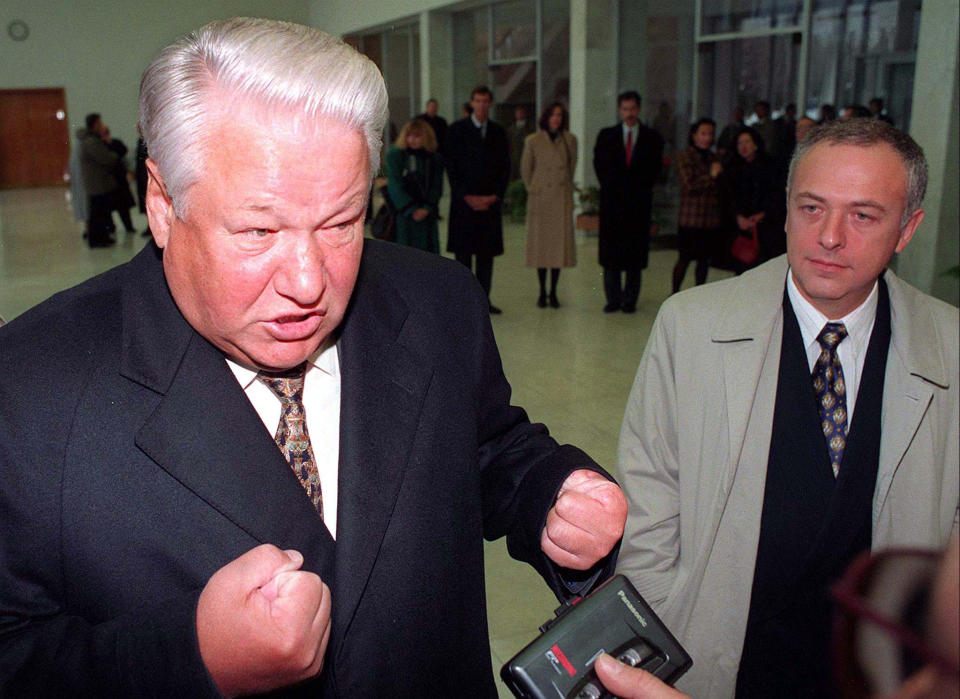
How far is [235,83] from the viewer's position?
2.63ft

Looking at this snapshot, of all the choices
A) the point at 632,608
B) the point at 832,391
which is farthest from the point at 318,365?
the point at 832,391

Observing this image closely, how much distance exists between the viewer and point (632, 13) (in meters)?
10.5

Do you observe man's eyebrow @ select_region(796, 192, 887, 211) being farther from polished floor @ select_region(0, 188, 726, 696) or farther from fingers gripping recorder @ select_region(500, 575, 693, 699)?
polished floor @ select_region(0, 188, 726, 696)

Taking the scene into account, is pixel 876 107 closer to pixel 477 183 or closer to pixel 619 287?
pixel 619 287

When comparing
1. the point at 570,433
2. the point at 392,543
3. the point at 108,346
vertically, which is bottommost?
the point at 570,433

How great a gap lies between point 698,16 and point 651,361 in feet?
30.9

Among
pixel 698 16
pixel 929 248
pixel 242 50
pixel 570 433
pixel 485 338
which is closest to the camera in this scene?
pixel 242 50

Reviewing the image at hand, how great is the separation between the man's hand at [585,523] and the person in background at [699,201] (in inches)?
226

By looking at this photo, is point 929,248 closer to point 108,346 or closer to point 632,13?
point 108,346

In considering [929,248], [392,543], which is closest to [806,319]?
[392,543]

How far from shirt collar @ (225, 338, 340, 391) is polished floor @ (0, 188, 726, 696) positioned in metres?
1.44

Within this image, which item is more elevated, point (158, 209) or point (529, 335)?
point (158, 209)

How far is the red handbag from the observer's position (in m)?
5.96

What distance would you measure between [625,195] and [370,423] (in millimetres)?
5911
